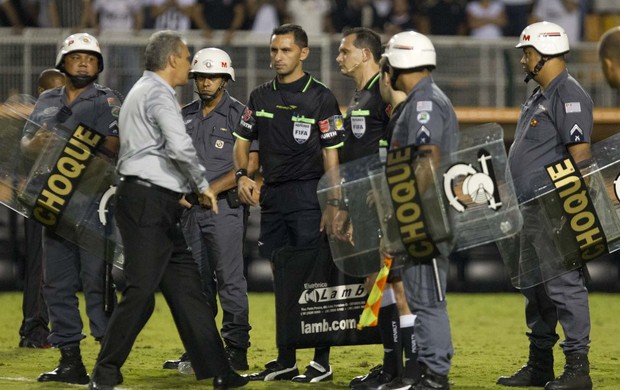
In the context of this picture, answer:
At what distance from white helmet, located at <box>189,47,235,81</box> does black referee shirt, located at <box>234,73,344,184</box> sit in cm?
59

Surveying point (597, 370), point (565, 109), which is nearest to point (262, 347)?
point (597, 370)

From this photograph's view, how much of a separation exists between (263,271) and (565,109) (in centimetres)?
685

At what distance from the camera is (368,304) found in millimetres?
7090

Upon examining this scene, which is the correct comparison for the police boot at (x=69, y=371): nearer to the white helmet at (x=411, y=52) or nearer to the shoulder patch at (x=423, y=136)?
the shoulder patch at (x=423, y=136)

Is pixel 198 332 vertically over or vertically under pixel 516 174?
under

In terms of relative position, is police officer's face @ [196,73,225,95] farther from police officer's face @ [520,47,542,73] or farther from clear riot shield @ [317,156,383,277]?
police officer's face @ [520,47,542,73]

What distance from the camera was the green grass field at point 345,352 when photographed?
7836mm

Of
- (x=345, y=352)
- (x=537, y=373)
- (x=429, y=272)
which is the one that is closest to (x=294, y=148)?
(x=429, y=272)

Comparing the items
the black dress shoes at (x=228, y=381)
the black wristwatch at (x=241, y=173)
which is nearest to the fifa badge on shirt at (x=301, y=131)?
the black wristwatch at (x=241, y=173)

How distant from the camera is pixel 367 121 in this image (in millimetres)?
7867

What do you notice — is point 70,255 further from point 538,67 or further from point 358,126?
point 538,67

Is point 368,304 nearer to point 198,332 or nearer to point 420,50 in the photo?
point 198,332

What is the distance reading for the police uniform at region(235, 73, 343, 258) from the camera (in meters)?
8.12

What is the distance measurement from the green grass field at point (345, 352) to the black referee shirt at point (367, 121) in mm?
1525
